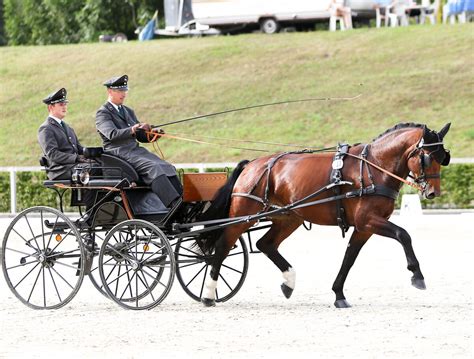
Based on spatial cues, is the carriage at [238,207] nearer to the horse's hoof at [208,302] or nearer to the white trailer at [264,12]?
the horse's hoof at [208,302]

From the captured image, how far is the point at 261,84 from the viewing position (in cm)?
3475

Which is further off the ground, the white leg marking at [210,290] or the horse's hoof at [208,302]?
the white leg marking at [210,290]

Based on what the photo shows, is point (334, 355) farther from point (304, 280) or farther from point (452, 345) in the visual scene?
point (304, 280)

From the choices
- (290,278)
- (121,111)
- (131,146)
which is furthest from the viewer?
(121,111)

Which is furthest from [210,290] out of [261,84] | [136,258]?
[261,84]

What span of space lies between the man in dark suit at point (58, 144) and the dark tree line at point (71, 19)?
123ft

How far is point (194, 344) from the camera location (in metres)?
8.10

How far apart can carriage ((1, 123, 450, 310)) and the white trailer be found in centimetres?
2895

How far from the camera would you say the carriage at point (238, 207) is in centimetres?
975

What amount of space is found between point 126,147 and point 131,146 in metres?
0.05

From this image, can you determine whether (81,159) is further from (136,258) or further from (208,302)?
(208,302)

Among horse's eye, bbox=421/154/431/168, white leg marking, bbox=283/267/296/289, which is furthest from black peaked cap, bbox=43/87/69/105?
horse's eye, bbox=421/154/431/168

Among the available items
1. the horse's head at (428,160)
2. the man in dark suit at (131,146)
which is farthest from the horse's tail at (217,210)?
the horse's head at (428,160)

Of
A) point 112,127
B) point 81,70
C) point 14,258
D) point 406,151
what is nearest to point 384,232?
point 406,151
